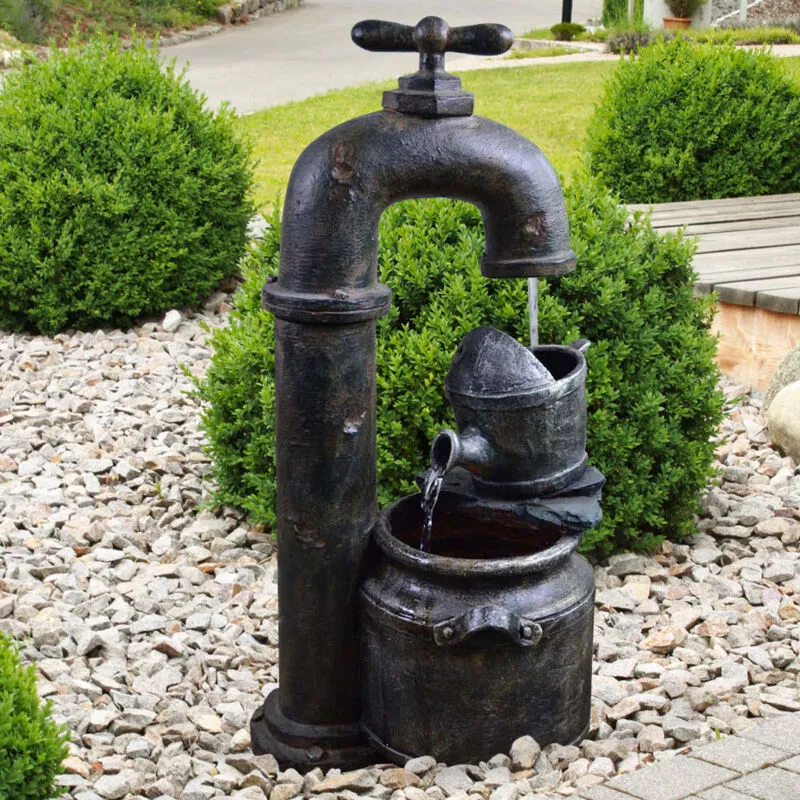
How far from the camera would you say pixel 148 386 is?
5527 mm

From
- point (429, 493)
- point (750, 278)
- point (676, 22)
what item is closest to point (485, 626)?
point (429, 493)

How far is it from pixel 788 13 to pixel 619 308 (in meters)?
21.0

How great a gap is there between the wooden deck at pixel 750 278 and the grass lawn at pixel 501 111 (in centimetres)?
259

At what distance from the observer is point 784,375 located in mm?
5312

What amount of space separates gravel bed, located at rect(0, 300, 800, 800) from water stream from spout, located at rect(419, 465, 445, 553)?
52 centimetres

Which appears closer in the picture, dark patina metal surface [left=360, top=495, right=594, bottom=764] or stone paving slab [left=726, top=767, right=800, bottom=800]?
stone paving slab [left=726, top=767, right=800, bottom=800]

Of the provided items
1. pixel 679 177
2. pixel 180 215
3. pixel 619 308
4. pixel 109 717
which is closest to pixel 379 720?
pixel 109 717

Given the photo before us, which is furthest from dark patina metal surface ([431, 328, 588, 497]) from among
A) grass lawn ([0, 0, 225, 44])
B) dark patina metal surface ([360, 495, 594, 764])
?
grass lawn ([0, 0, 225, 44])

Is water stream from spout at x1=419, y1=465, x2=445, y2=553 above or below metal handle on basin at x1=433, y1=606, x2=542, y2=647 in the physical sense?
above

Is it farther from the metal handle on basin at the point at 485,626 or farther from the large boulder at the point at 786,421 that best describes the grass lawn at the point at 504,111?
the metal handle on basin at the point at 485,626

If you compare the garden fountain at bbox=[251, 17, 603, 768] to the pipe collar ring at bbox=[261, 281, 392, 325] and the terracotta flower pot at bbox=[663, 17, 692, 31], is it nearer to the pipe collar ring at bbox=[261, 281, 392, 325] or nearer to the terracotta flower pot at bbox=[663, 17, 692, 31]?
the pipe collar ring at bbox=[261, 281, 392, 325]

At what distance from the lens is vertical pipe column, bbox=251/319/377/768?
2795 mm

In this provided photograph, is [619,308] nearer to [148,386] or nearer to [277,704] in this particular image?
[277,704]

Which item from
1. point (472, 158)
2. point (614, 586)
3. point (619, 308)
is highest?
point (472, 158)
